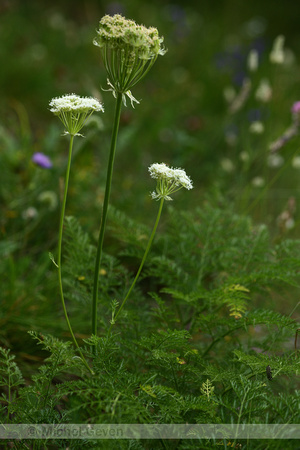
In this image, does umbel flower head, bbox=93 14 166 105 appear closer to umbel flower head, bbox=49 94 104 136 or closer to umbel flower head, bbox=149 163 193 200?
umbel flower head, bbox=49 94 104 136

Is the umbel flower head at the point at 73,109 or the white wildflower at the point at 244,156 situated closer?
the umbel flower head at the point at 73,109

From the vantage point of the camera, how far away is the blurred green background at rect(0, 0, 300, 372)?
7.27ft

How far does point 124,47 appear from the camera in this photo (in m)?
1.01

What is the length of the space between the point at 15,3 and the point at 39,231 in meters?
4.23

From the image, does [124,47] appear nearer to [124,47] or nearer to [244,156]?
[124,47]

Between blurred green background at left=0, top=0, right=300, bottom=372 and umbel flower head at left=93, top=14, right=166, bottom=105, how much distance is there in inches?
12.3

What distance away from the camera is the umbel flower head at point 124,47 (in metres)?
0.99

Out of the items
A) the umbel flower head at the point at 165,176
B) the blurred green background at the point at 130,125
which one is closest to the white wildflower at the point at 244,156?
the blurred green background at the point at 130,125

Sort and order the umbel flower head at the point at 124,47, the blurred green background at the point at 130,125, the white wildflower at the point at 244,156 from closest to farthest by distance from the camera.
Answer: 1. the umbel flower head at the point at 124,47
2. the blurred green background at the point at 130,125
3. the white wildflower at the point at 244,156

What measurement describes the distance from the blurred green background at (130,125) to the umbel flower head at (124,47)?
0.31 metres

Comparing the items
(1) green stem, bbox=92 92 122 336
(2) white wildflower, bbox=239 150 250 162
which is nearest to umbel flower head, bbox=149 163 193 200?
(1) green stem, bbox=92 92 122 336

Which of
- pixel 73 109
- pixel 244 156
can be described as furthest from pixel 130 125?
pixel 73 109

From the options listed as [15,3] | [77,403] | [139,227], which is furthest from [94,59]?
[77,403]

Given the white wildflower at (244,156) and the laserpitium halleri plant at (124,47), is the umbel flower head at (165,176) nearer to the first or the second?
the laserpitium halleri plant at (124,47)
